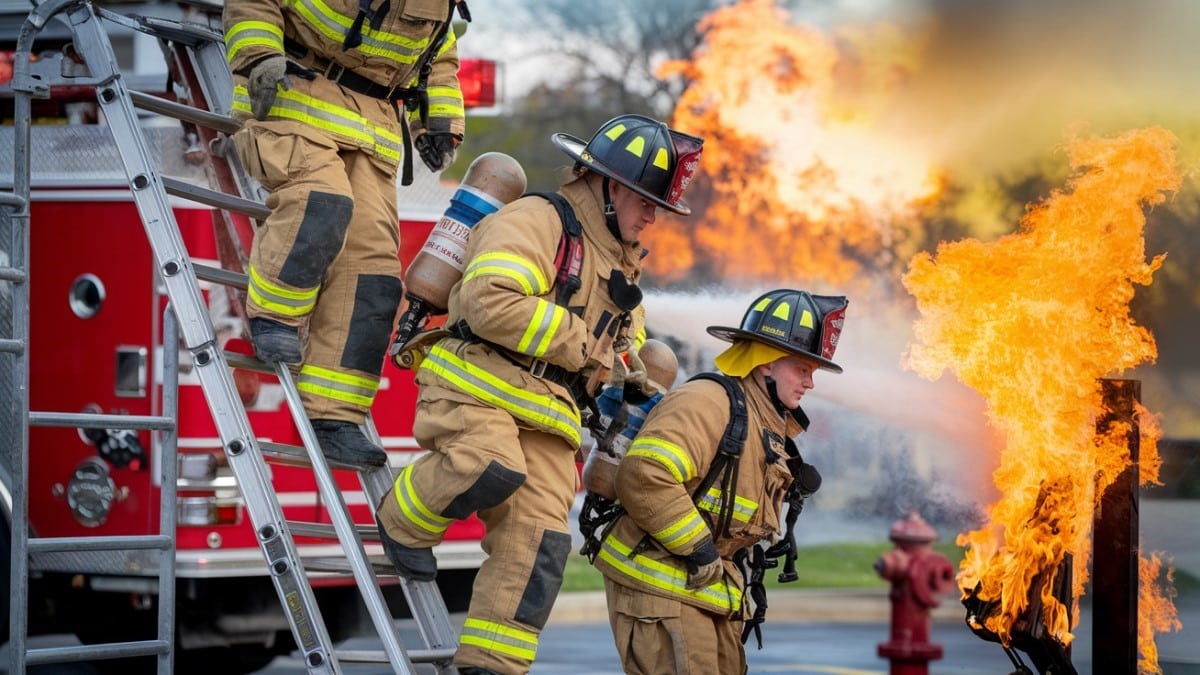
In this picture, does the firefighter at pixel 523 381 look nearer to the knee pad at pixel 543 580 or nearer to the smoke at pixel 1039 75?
the knee pad at pixel 543 580

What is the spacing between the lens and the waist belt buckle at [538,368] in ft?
13.7

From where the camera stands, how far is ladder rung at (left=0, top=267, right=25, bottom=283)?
4.29 m

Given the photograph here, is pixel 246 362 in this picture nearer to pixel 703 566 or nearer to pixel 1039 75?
pixel 703 566

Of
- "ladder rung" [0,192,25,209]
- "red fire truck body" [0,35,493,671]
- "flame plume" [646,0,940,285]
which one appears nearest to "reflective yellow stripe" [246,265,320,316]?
"ladder rung" [0,192,25,209]

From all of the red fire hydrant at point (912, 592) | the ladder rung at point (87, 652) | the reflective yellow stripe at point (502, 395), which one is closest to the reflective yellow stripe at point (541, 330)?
the reflective yellow stripe at point (502, 395)

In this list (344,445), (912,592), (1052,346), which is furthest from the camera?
(912,592)

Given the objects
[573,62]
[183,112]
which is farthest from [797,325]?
[573,62]

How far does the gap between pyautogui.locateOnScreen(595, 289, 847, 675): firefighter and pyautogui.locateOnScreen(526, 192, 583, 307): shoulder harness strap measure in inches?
21.6

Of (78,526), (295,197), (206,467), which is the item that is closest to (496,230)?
(295,197)

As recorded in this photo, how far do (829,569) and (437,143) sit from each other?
30.6 ft

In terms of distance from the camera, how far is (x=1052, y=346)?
16.9 feet

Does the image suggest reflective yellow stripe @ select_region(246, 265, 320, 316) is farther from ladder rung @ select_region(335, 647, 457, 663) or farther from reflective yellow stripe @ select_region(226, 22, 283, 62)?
ladder rung @ select_region(335, 647, 457, 663)

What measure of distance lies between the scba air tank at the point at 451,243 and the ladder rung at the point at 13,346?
0.97 m

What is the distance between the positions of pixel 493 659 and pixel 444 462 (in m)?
0.50
